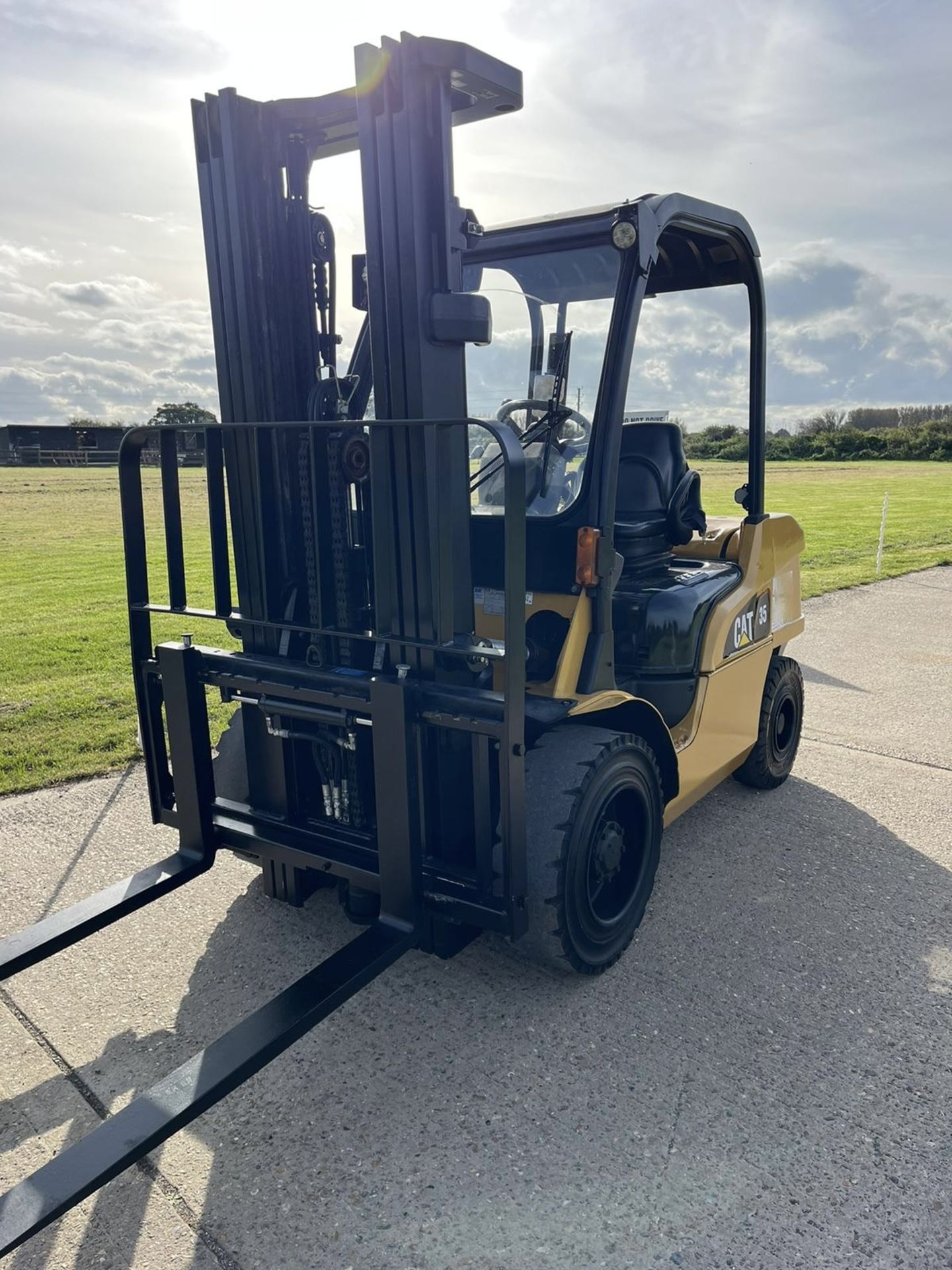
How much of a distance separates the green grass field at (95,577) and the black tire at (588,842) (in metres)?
1.83

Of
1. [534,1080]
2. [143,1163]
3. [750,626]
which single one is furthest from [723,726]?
[143,1163]

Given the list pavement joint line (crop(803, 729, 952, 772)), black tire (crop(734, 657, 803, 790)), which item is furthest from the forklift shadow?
pavement joint line (crop(803, 729, 952, 772))

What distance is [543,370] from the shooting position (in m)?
3.75

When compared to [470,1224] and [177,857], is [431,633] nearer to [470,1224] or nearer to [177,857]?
[177,857]

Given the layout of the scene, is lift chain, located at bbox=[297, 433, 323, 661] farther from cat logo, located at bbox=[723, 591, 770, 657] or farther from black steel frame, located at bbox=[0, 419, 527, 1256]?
cat logo, located at bbox=[723, 591, 770, 657]

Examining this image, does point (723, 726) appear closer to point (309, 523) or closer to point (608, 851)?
point (608, 851)

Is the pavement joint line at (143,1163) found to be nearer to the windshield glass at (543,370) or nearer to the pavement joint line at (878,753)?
the windshield glass at (543,370)

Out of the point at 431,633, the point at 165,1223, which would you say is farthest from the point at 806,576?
the point at 165,1223

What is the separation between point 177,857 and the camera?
11.6 ft

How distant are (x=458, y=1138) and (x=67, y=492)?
32582 millimetres

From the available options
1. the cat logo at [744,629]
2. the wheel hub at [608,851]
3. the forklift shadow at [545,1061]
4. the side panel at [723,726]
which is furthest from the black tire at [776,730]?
the wheel hub at [608,851]

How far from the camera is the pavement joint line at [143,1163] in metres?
2.39

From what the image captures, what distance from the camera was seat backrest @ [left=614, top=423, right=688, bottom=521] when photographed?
421 centimetres

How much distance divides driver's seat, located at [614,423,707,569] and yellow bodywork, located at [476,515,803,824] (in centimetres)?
43
